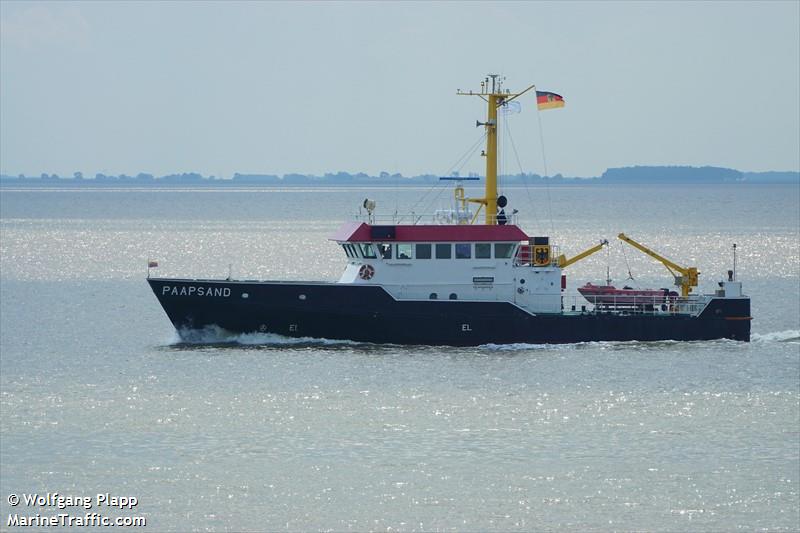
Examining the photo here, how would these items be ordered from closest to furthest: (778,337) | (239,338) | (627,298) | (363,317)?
1. (363,317)
2. (239,338)
3. (627,298)
4. (778,337)

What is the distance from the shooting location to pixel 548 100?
157 feet

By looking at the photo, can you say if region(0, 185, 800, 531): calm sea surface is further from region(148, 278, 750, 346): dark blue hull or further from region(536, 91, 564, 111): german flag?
region(536, 91, 564, 111): german flag

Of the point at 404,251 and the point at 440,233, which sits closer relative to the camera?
the point at 440,233

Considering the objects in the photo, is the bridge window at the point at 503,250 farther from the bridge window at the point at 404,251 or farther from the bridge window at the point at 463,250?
the bridge window at the point at 404,251

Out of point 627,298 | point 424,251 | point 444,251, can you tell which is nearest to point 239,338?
point 424,251

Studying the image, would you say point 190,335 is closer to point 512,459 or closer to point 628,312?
point 628,312

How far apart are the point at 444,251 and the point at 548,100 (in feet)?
21.9

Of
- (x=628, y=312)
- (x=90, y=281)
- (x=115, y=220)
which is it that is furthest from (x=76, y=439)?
(x=115, y=220)

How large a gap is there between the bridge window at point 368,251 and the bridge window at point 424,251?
1.36m

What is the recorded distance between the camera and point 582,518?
89.6 feet

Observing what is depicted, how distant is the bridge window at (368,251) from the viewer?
45.5 metres

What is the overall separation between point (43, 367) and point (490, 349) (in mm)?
13538

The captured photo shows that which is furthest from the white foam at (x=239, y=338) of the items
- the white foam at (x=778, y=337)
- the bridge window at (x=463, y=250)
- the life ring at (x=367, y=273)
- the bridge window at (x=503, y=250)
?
the white foam at (x=778, y=337)

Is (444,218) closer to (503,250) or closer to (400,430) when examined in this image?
(503,250)
